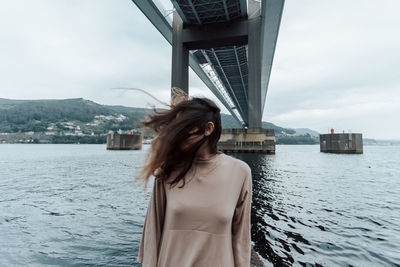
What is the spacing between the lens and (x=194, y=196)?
3.43 feet

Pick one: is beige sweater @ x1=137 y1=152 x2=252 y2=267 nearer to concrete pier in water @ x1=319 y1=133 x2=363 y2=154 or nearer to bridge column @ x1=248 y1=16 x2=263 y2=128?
bridge column @ x1=248 y1=16 x2=263 y2=128

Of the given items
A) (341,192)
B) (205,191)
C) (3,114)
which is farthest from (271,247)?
(3,114)

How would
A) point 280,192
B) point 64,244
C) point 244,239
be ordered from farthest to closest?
point 280,192 < point 64,244 < point 244,239

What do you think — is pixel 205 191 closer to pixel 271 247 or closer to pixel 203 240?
pixel 203 240

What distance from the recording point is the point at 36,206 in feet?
23.3

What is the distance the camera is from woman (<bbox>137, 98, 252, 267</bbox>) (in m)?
1.03

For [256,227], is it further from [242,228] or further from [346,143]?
[346,143]

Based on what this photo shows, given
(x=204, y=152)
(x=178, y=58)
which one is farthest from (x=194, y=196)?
(x=178, y=58)

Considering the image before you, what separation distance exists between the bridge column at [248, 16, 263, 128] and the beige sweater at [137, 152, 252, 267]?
81.6 ft

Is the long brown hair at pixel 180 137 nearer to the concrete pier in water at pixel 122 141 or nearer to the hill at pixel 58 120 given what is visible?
the concrete pier in water at pixel 122 141

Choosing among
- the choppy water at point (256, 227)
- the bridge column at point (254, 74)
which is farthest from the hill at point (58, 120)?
the choppy water at point (256, 227)

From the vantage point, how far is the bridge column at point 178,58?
28.0m

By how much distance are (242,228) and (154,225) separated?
18.1 inches

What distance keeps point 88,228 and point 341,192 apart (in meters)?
9.21
